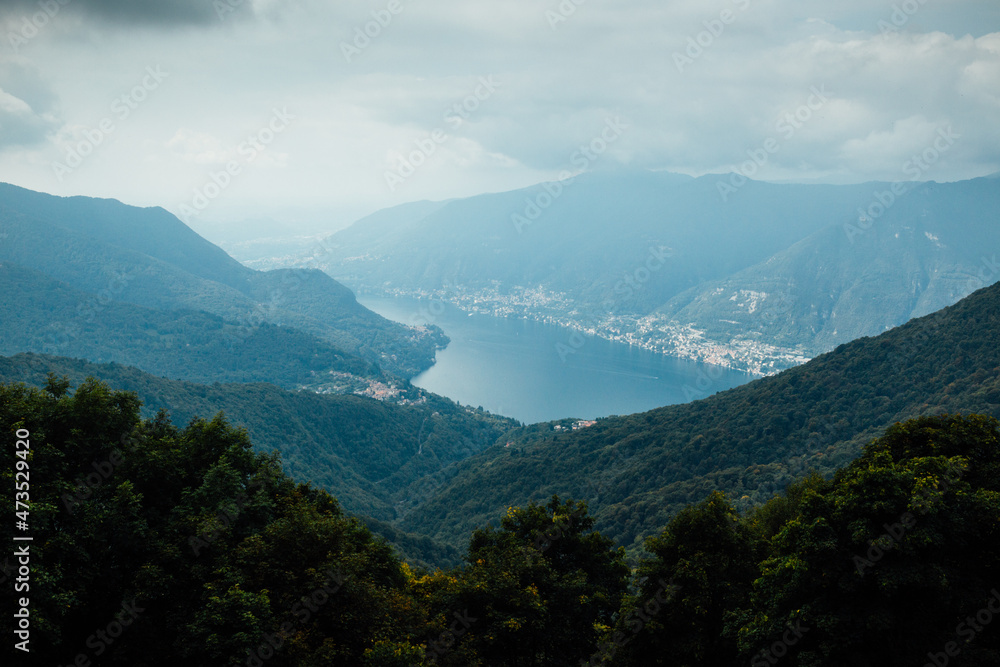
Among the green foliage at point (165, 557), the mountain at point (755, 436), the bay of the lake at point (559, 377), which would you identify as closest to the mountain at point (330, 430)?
the mountain at point (755, 436)

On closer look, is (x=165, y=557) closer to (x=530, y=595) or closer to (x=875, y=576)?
(x=530, y=595)

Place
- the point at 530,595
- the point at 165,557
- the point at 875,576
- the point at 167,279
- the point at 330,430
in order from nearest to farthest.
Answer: the point at 875,576 < the point at 165,557 < the point at 530,595 < the point at 330,430 < the point at 167,279

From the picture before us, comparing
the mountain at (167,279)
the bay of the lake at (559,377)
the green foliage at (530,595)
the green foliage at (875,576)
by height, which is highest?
the mountain at (167,279)

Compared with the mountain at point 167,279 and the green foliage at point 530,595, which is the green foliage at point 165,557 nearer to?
the green foliage at point 530,595

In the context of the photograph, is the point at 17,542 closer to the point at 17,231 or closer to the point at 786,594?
the point at 786,594

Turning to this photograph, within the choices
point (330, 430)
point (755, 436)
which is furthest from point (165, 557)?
point (330, 430)

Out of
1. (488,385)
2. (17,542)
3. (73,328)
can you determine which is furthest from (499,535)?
(73,328)
